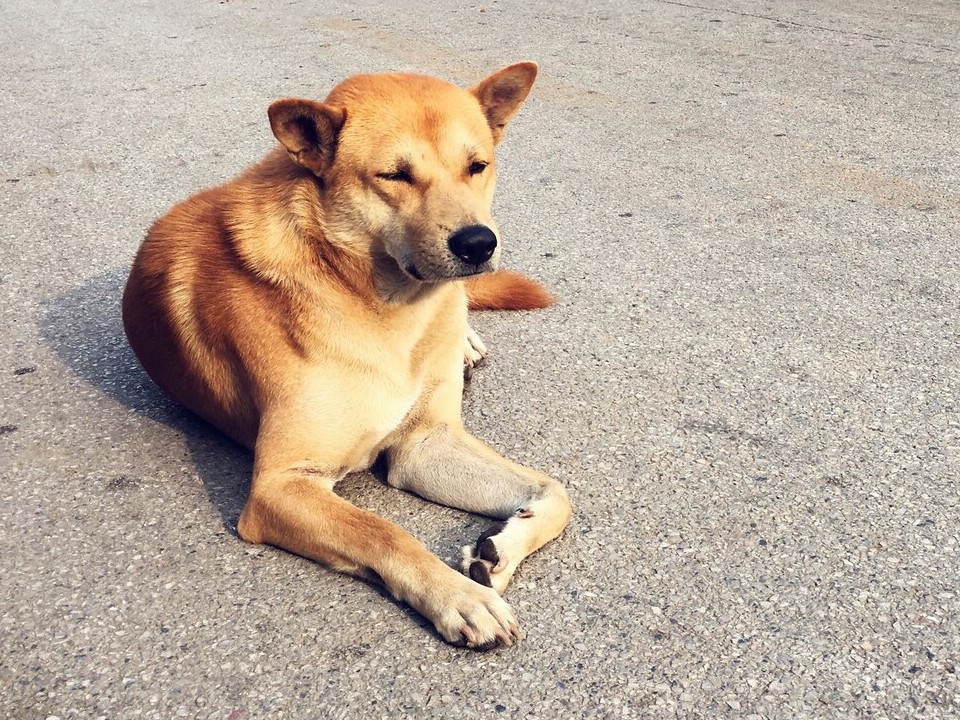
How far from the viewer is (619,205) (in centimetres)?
578

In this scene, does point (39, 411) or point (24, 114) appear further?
point (24, 114)

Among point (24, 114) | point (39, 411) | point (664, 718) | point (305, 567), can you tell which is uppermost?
point (664, 718)

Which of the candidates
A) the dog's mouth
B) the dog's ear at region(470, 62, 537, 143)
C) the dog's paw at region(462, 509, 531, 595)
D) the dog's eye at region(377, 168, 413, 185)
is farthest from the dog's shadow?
the dog's ear at region(470, 62, 537, 143)

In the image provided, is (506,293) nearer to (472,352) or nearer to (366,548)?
(472,352)

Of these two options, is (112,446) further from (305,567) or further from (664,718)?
(664,718)

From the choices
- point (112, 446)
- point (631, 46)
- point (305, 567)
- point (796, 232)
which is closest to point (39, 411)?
point (112, 446)

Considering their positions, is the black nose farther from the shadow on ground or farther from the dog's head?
the shadow on ground

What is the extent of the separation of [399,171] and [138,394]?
1445 millimetres

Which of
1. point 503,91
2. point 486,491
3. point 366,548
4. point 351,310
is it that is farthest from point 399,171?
point 366,548

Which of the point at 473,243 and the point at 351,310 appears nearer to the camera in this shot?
the point at 473,243

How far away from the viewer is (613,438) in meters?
3.64

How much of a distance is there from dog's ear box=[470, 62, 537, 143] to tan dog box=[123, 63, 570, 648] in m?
0.01

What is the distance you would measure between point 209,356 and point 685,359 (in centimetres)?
178

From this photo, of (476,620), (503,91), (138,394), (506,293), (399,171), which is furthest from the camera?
(506,293)
